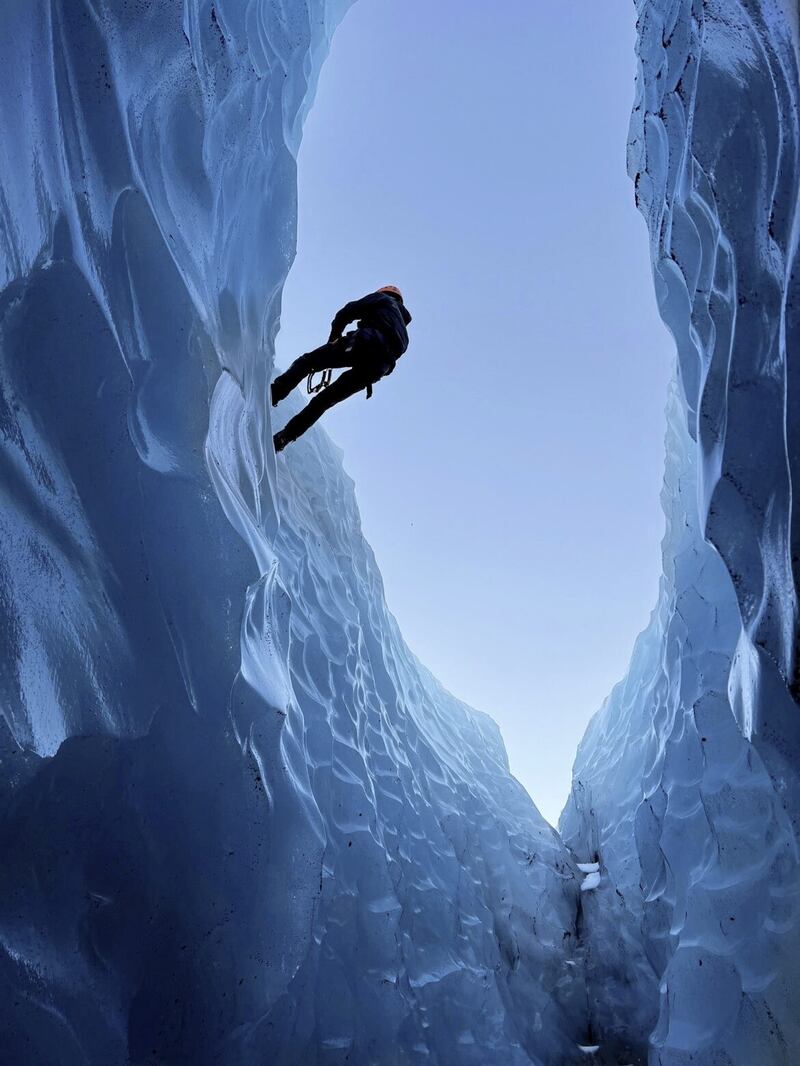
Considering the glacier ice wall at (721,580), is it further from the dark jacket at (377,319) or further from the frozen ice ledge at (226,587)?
the dark jacket at (377,319)

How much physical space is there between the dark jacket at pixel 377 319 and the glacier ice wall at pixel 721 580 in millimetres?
1337

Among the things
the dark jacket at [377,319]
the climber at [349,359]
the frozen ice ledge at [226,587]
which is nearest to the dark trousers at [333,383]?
the climber at [349,359]

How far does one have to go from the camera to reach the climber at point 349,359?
12.2 ft

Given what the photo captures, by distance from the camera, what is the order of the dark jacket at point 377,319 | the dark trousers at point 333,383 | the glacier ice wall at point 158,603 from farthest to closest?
the dark jacket at point 377,319 → the dark trousers at point 333,383 → the glacier ice wall at point 158,603

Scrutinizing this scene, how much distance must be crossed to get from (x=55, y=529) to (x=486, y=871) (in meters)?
3.59

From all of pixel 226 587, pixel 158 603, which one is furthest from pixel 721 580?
pixel 158 603

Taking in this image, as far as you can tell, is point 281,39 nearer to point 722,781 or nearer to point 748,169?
point 748,169

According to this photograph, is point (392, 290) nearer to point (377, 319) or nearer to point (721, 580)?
point (377, 319)

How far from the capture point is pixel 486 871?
14.2 ft

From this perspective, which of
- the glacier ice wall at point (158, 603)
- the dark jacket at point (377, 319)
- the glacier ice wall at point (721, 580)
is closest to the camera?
the glacier ice wall at point (158, 603)

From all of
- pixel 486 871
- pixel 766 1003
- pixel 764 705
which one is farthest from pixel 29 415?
pixel 486 871

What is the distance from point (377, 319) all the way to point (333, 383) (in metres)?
0.45

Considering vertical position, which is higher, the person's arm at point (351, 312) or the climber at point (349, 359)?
the person's arm at point (351, 312)

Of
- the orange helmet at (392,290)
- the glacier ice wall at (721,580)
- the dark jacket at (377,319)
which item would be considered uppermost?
the orange helmet at (392,290)
